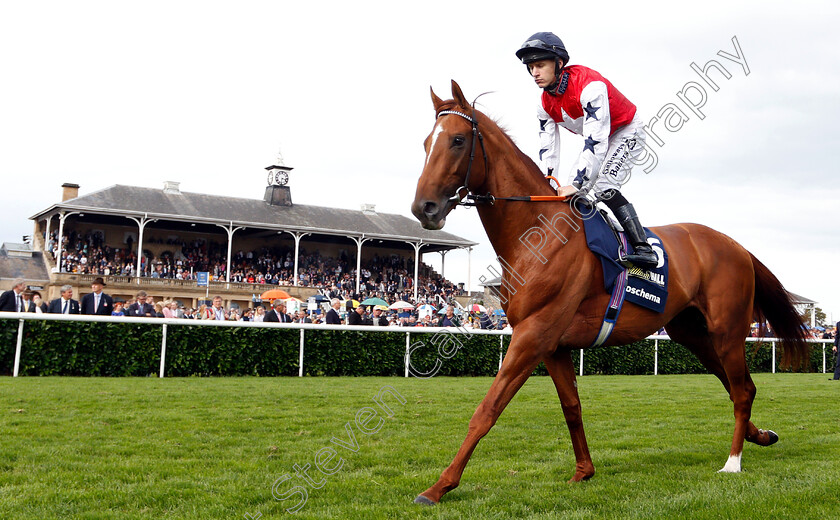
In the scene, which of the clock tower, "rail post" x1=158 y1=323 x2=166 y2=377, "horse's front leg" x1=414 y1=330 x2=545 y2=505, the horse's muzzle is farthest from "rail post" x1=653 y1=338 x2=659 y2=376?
the clock tower

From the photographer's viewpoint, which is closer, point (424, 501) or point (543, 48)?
point (424, 501)

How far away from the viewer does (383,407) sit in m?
7.75

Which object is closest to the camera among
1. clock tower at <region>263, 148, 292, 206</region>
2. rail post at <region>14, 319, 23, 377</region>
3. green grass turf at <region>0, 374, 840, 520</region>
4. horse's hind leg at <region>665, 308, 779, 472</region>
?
green grass turf at <region>0, 374, 840, 520</region>

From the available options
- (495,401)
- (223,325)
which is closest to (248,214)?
(223,325)

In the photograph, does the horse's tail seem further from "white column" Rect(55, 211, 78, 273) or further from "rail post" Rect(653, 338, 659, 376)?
"white column" Rect(55, 211, 78, 273)

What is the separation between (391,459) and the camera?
16.0ft

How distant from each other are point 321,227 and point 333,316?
89.6ft

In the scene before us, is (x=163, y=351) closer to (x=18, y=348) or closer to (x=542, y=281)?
(x=18, y=348)

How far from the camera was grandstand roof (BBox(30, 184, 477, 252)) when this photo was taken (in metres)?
36.5

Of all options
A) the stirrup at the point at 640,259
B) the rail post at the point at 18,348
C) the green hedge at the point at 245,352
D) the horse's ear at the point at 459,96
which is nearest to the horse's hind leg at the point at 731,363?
the stirrup at the point at 640,259

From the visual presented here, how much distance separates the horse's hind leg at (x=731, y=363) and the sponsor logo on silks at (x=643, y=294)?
27.2 inches

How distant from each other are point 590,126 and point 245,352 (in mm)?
10179

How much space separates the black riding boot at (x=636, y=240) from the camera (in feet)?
14.9

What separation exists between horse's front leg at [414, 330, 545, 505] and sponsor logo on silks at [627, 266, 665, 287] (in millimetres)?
944
